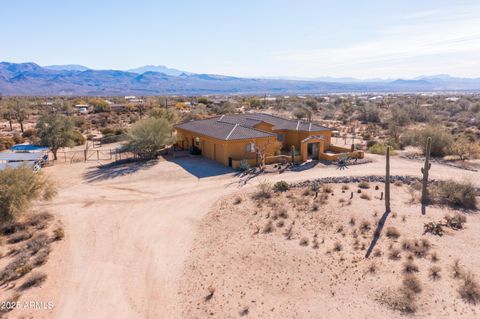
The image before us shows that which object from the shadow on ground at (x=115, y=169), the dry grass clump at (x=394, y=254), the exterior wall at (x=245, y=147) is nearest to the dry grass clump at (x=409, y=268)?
the dry grass clump at (x=394, y=254)

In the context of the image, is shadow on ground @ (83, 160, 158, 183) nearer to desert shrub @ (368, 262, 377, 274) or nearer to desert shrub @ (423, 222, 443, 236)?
desert shrub @ (368, 262, 377, 274)

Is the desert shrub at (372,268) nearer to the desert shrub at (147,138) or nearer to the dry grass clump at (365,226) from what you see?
the dry grass clump at (365,226)

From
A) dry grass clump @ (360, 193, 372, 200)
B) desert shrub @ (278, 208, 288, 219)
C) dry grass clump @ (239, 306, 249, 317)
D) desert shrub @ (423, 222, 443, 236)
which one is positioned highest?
dry grass clump @ (360, 193, 372, 200)

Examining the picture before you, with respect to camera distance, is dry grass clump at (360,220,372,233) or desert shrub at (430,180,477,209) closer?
dry grass clump at (360,220,372,233)

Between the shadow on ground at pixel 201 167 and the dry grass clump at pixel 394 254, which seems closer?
the dry grass clump at pixel 394 254

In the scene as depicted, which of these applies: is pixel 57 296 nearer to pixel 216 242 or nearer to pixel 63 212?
pixel 216 242

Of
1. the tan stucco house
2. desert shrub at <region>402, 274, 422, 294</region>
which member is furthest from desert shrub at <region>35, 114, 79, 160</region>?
desert shrub at <region>402, 274, 422, 294</region>
